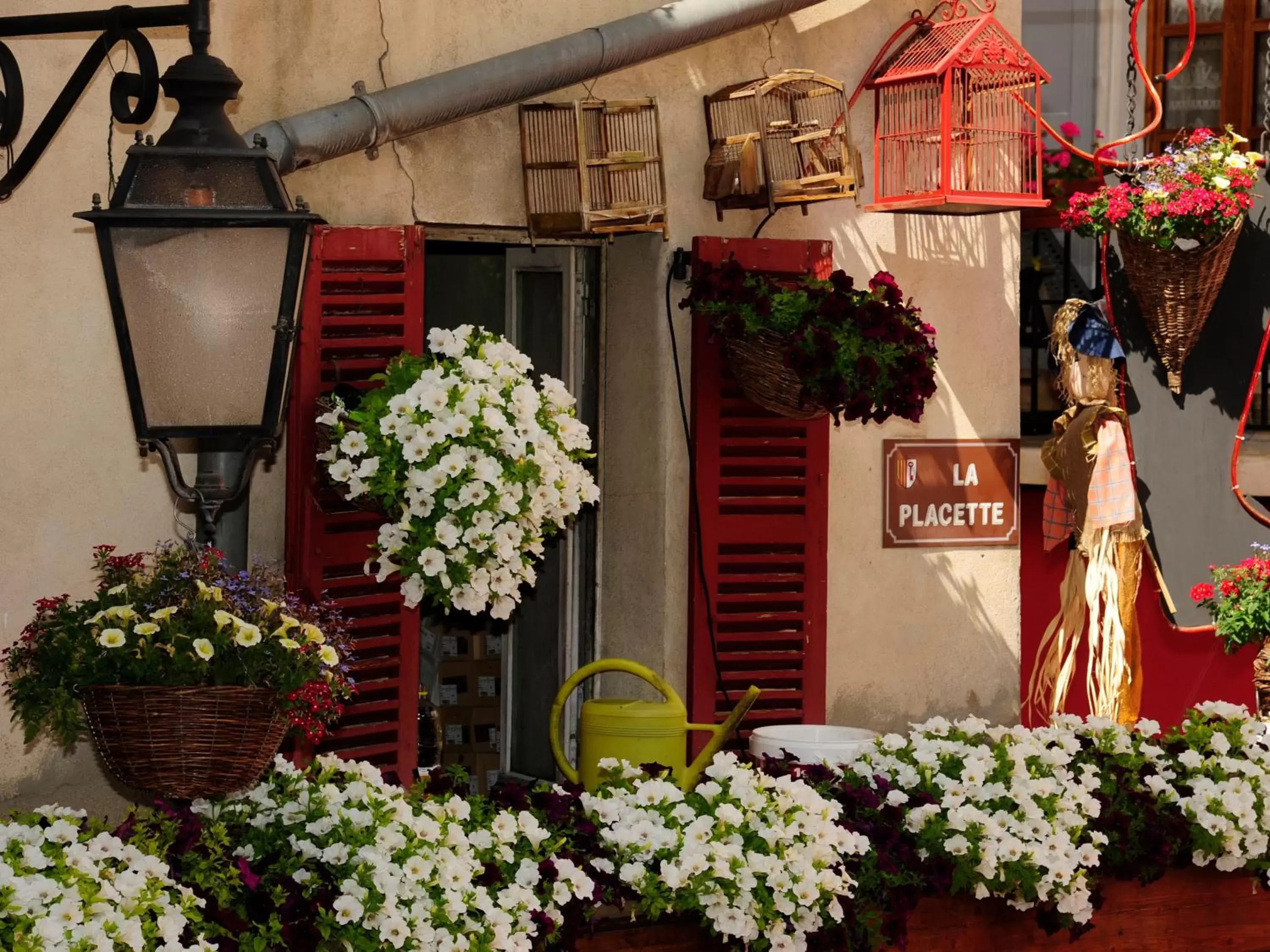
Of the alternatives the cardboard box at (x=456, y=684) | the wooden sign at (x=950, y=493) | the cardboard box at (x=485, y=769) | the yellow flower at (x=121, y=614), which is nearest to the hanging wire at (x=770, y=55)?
the wooden sign at (x=950, y=493)

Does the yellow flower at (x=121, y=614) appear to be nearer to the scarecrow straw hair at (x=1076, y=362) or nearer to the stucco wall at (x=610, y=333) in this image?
the stucco wall at (x=610, y=333)

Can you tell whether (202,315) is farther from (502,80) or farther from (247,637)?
(502,80)

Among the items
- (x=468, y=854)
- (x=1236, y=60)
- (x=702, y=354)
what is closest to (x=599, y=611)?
(x=702, y=354)

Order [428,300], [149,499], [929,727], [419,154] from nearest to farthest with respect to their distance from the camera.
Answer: [929,727] → [149,499] → [419,154] → [428,300]

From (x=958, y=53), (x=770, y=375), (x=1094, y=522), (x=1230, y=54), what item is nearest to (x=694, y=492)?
(x=770, y=375)

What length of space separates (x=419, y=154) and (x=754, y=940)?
10.1 feet

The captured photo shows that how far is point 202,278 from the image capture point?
3154 millimetres

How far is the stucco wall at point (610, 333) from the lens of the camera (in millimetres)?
5414

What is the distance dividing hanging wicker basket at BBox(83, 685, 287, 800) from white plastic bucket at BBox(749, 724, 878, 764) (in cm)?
156

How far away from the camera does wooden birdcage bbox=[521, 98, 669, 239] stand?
19.5 feet

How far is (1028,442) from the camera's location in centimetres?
854

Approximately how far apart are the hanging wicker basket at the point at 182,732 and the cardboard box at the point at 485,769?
13.7 ft

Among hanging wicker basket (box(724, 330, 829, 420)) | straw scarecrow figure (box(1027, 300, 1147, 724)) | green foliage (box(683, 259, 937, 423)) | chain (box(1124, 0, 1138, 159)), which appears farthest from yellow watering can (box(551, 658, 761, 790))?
chain (box(1124, 0, 1138, 159))

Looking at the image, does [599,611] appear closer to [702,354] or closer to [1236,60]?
[702,354]
